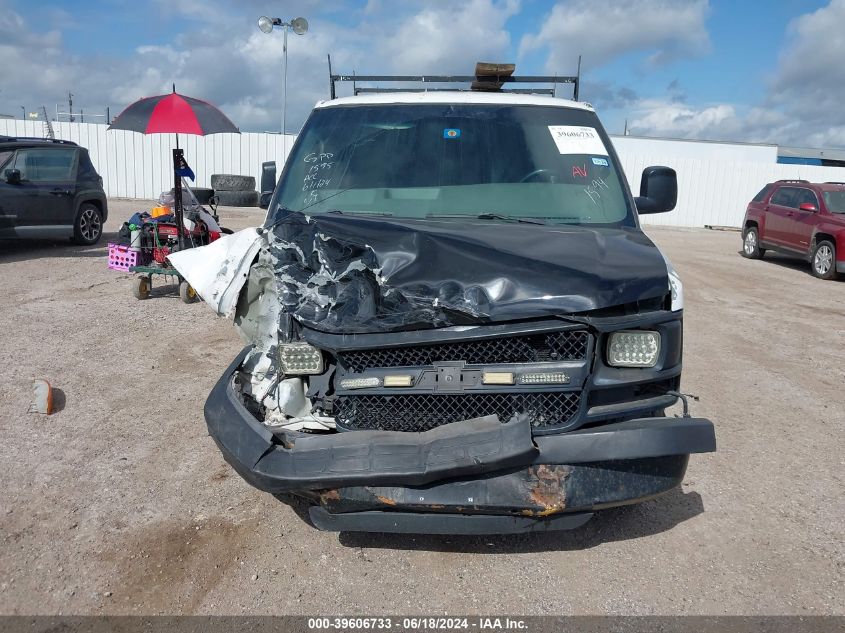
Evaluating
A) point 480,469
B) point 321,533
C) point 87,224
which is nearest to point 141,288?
point 87,224

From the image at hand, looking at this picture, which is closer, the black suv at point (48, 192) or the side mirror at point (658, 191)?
the side mirror at point (658, 191)

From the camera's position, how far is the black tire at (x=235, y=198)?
20281 mm

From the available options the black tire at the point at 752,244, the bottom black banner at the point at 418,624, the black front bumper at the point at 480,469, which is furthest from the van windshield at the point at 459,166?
the black tire at the point at 752,244

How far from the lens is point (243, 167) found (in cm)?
2495

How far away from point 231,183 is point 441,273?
65.6 ft

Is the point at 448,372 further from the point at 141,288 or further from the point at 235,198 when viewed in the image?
the point at 235,198

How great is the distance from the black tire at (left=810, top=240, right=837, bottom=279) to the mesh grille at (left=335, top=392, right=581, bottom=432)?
12.0 metres

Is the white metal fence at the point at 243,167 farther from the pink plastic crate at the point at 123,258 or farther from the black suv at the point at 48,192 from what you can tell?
the pink plastic crate at the point at 123,258

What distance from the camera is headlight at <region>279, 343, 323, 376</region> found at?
302 centimetres

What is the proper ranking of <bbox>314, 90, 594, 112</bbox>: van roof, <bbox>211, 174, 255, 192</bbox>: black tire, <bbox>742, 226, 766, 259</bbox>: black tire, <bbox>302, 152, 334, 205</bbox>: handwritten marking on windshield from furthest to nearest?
<bbox>211, 174, 255, 192</bbox>: black tire → <bbox>742, 226, 766, 259</bbox>: black tire → <bbox>314, 90, 594, 112</bbox>: van roof → <bbox>302, 152, 334, 205</bbox>: handwritten marking on windshield

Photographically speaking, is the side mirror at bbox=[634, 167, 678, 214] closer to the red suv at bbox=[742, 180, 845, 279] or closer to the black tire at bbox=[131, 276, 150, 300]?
the black tire at bbox=[131, 276, 150, 300]

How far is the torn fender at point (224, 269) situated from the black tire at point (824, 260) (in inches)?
491

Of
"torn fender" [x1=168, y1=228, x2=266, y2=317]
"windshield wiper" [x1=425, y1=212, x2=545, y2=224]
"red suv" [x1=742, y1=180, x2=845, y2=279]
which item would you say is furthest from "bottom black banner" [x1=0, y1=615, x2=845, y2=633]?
"red suv" [x1=742, y1=180, x2=845, y2=279]

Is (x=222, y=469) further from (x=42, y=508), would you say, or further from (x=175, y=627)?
(x=175, y=627)
